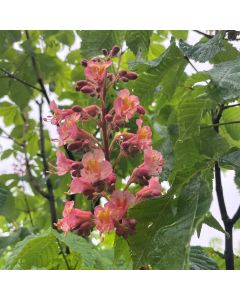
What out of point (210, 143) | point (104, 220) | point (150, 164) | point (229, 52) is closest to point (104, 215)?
point (104, 220)

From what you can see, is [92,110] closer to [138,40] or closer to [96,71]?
[96,71]

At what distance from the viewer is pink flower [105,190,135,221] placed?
0.63 m

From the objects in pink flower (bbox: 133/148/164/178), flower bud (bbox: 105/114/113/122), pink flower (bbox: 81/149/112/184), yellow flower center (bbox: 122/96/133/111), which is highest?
yellow flower center (bbox: 122/96/133/111)

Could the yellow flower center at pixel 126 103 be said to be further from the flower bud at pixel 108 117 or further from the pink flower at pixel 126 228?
the pink flower at pixel 126 228

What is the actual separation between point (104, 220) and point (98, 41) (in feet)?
1.93

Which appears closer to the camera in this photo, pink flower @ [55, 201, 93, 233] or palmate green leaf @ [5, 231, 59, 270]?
pink flower @ [55, 201, 93, 233]

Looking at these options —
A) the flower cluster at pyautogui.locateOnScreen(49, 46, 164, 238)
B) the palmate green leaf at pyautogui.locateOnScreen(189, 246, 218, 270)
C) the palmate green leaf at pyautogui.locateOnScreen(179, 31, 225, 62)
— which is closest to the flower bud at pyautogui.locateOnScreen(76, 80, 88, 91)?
the flower cluster at pyautogui.locateOnScreen(49, 46, 164, 238)

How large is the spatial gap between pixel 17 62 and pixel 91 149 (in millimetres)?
1067

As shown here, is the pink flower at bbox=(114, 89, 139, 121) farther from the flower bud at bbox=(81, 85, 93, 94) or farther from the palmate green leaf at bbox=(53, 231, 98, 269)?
the palmate green leaf at bbox=(53, 231, 98, 269)

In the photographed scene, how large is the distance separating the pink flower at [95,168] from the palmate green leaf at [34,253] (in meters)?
0.25

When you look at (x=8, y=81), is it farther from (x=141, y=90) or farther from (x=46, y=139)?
(x=141, y=90)

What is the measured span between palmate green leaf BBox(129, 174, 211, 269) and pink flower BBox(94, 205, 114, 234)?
29mm

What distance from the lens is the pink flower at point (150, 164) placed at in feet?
2.26

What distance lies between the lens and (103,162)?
634 millimetres
